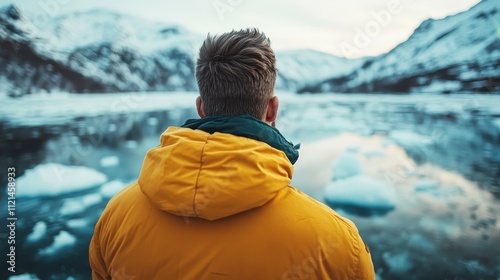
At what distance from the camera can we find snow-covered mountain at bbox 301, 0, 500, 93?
10.0 feet

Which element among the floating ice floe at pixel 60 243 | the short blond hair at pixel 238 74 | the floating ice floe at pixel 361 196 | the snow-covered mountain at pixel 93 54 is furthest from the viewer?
the snow-covered mountain at pixel 93 54

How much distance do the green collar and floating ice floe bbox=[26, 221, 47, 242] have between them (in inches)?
85.9

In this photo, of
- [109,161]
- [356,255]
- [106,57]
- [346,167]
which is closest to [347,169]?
[346,167]

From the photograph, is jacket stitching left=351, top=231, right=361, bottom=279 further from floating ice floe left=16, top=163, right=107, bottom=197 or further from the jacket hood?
floating ice floe left=16, top=163, right=107, bottom=197

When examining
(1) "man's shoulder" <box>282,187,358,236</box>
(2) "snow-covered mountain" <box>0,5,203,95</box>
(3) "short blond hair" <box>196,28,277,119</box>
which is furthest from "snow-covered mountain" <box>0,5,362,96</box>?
(1) "man's shoulder" <box>282,187,358,236</box>

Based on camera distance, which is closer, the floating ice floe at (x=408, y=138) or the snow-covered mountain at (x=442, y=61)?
the snow-covered mountain at (x=442, y=61)

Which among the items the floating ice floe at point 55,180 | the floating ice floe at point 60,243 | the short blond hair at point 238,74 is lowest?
the floating ice floe at point 60,243

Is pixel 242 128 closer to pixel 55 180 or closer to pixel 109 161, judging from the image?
pixel 55 180

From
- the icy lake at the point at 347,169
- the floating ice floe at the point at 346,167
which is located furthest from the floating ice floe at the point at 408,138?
the floating ice floe at the point at 346,167

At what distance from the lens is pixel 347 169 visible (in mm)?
2846

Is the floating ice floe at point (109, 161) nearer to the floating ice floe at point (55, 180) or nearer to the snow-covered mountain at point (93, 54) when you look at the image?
the floating ice floe at point (55, 180)

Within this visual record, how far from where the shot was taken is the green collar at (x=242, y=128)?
0.47 metres

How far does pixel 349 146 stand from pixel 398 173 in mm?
574

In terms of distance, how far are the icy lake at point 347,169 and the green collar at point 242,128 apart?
1.93 m
